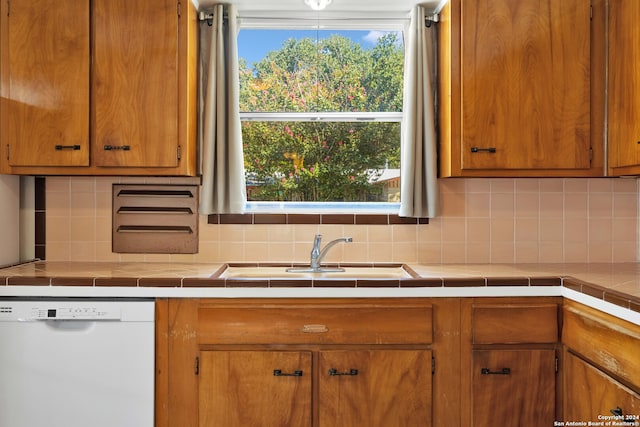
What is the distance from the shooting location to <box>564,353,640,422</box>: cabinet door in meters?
1.64

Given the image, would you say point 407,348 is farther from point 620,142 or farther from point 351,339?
point 620,142

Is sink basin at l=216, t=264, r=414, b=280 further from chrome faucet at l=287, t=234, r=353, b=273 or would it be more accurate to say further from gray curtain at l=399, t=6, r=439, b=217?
gray curtain at l=399, t=6, r=439, b=217

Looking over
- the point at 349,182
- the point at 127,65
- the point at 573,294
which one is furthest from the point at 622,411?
the point at 127,65

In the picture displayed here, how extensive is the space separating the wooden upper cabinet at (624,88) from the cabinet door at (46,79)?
7.87 feet

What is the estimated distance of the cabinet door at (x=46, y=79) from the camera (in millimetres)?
2326

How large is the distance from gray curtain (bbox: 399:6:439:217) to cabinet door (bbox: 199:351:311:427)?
100 cm

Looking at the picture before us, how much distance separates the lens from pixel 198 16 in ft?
8.57

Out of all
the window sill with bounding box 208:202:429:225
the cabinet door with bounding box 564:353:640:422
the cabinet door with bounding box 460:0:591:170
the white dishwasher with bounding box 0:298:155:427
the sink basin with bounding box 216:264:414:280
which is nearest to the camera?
the cabinet door with bounding box 564:353:640:422

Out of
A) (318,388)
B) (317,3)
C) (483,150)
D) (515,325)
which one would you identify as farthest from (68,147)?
(515,325)

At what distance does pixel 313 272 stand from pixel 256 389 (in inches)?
26.7

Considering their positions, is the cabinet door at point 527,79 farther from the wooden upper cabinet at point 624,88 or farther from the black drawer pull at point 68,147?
the black drawer pull at point 68,147

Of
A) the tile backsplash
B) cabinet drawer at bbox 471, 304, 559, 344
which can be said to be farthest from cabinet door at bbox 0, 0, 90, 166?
cabinet drawer at bbox 471, 304, 559, 344

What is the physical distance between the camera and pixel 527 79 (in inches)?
91.4

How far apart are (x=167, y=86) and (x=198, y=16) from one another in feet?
1.69
